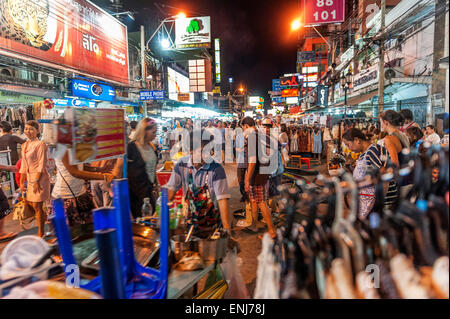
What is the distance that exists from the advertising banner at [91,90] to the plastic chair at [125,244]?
1158cm

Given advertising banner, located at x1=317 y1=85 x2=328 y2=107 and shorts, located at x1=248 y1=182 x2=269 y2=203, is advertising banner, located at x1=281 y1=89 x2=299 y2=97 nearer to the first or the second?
advertising banner, located at x1=317 y1=85 x2=328 y2=107

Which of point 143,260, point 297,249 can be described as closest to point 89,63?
point 143,260

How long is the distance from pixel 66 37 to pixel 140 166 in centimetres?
1113

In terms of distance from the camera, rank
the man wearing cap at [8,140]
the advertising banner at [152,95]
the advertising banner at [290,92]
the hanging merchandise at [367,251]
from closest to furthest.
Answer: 1. the hanging merchandise at [367,251]
2. the man wearing cap at [8,140]
3. the advertising banner at [152,95]
4. the advertising banner at [290,92]

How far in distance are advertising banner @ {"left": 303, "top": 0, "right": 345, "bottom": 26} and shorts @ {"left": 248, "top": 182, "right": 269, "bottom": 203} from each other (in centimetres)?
854

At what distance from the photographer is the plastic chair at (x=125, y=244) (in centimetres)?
194

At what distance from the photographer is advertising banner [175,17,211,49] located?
19.7 m

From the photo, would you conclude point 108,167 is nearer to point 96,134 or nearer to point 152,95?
point 96,134

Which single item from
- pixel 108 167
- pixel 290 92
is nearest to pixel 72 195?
pixel 108 167

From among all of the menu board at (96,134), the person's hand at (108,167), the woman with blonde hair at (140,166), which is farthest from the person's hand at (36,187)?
the menu board at (96,134)

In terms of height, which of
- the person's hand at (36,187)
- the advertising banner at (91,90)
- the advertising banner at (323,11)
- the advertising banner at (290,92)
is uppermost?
the advertising banner at (290,92)

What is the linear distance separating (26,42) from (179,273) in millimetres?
10958

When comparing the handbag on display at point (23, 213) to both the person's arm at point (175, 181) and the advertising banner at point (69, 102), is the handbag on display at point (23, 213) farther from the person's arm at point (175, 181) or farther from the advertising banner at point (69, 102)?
the advertising banner at point (69, 102)

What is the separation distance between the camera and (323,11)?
10.9 metres
